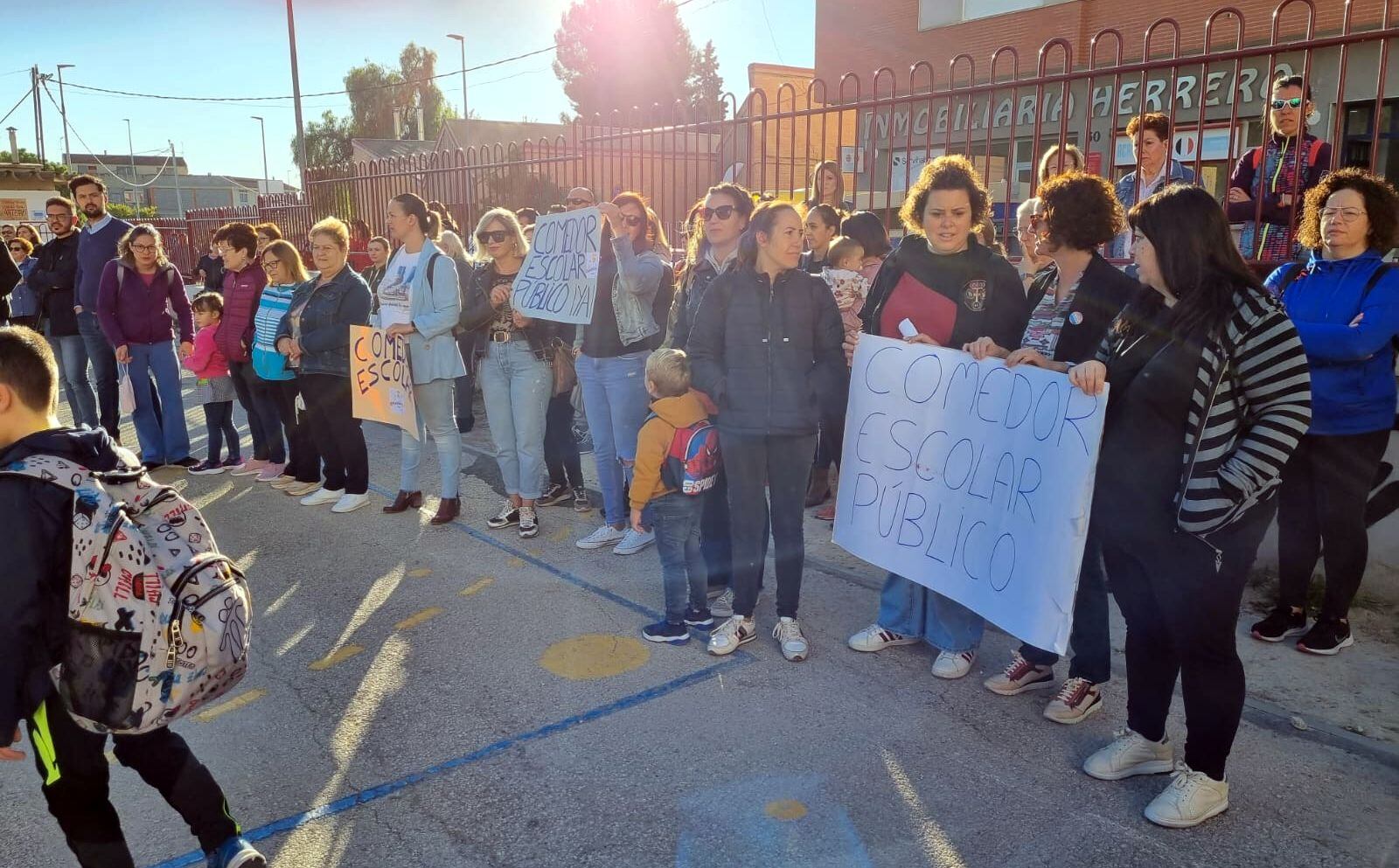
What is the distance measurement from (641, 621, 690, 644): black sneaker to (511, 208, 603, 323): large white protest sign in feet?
6.25

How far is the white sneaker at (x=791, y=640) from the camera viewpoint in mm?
4064

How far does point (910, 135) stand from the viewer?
21.0 ft

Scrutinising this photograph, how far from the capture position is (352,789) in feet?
10.3

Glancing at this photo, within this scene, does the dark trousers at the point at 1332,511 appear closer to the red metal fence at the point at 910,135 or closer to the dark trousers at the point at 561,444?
the red metal fence at the point at 910,135

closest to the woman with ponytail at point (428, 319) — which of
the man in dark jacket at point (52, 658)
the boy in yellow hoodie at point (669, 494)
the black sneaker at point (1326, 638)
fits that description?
the boy in yellow hoodie at point (669, 494)

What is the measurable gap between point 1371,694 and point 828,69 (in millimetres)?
20157

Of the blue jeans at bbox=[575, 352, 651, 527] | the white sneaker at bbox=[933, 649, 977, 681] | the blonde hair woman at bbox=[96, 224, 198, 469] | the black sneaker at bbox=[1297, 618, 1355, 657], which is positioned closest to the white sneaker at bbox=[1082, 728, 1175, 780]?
the white sneaker at bbox=[933, 649, 977, 681]

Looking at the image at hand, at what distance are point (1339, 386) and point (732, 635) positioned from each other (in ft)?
8.88

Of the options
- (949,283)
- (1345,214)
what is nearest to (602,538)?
(949,283)

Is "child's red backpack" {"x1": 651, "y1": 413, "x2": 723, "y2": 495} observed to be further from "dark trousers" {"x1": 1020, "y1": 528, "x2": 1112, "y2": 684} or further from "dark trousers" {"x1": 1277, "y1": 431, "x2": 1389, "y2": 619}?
"dark trousers" {"x1": 1277, "y1": 431, "x2": 1389, "y2": 619}

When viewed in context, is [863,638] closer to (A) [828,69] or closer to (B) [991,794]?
(B) [991,794]

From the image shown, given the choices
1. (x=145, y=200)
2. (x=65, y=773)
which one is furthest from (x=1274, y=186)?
(x=145, y=200)

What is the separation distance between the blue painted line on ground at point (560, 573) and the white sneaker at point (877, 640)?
962 millimetres

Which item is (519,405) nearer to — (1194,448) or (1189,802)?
(1194,448)
